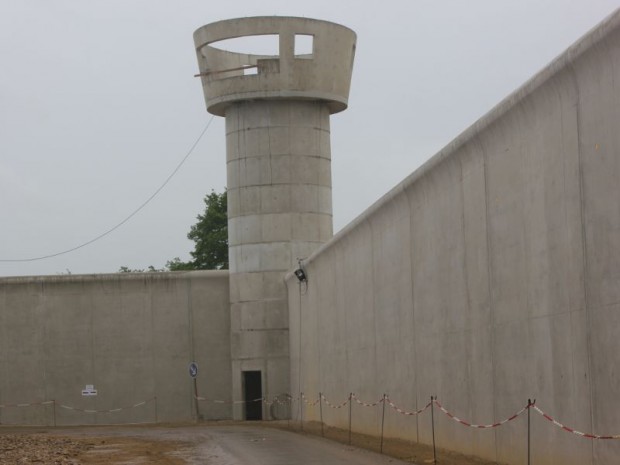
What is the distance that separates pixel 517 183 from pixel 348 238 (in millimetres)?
13266

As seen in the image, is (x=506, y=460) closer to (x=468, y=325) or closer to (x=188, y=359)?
(x=468, y=325)

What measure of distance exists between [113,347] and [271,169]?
29.1ft

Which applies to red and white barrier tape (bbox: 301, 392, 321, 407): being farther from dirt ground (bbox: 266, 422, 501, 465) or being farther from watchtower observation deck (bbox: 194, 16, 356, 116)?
watchtower observation deck (bbox: 194, 16, 356, 116)

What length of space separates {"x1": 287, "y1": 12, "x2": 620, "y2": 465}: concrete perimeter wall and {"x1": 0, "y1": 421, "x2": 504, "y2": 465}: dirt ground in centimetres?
41

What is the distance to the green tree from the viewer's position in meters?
82.1

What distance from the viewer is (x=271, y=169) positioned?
40.2m

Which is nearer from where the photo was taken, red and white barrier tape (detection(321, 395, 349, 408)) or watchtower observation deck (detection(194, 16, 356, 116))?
red and white barrier tape (detection(321, 395, 349, 408))

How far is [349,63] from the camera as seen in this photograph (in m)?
40.9

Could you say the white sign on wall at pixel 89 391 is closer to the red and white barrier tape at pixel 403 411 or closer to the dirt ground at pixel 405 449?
the dirt ground at pixel 405 449

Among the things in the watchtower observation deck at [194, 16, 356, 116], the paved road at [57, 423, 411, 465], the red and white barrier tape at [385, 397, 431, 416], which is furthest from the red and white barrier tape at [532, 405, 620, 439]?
the watchtower observation deck at [194, 16, 356, 116]

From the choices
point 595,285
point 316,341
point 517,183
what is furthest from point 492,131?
point 316,341

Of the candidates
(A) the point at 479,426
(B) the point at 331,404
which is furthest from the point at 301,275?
(A) the point at 479,426

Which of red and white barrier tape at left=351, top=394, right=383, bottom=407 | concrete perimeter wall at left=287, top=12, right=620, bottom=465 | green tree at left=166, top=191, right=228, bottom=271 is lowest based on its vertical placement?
red and white barrier tape at left=351, top=394, right=383, bottom=407

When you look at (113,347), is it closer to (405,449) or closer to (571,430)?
(405,449)
